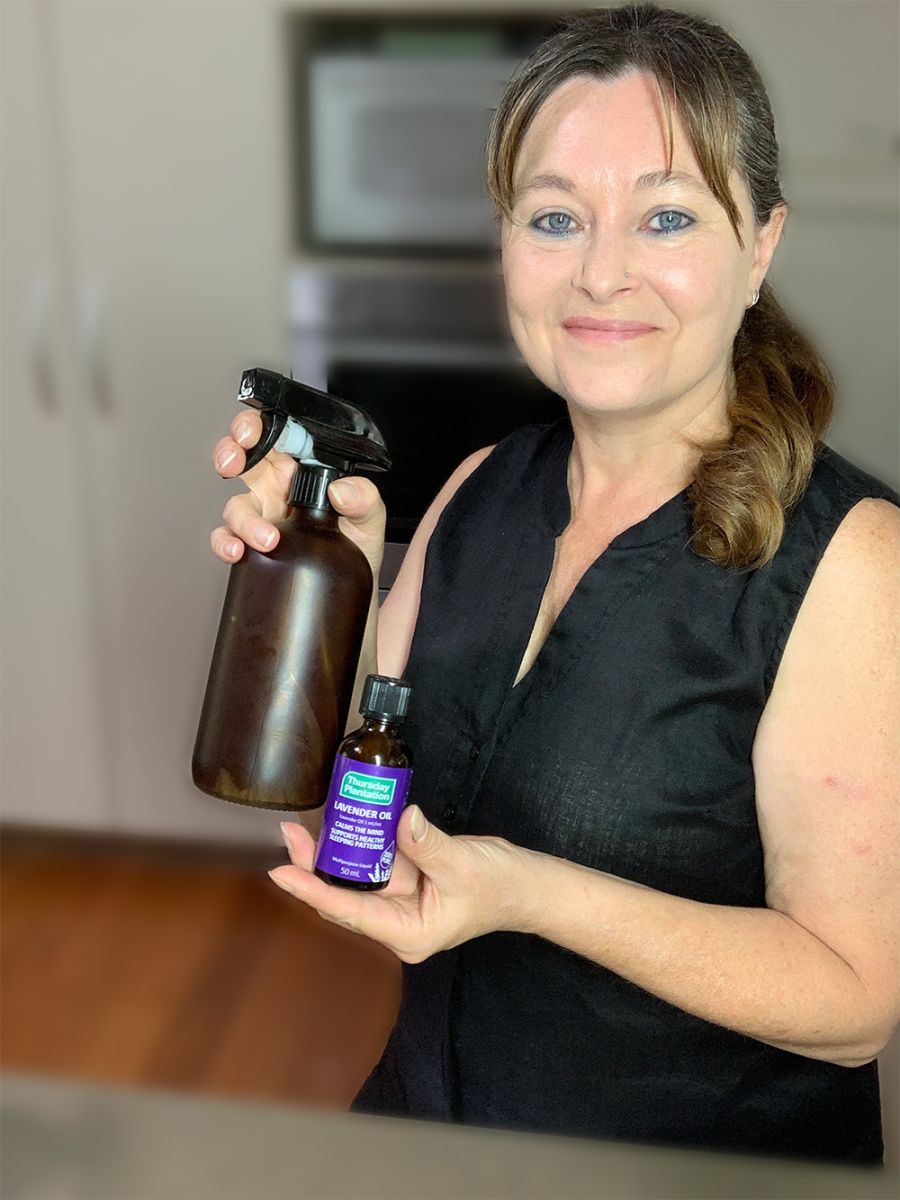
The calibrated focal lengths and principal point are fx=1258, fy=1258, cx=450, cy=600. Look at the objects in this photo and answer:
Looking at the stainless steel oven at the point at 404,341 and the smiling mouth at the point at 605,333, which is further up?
the smiling mouth at the point at 605,333

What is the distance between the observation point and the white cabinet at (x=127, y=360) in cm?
201

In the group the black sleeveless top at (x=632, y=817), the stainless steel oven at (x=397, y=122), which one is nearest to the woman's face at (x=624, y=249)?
the black sleeveless top at (x=632, y=817)

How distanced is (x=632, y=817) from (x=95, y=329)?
154 centimetres

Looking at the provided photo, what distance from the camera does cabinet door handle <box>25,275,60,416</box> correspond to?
2.11 m

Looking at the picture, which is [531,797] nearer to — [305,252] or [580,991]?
[580,991]

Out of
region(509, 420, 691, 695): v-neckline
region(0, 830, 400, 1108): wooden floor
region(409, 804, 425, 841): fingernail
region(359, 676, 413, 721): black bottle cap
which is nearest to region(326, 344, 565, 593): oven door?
region(509, 420, 691, 695): v-neckline

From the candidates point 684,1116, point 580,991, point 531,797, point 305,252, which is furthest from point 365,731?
point 305,252

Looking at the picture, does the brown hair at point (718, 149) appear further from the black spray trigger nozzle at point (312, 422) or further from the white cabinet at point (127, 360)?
the white cabinet at point (127, 360)

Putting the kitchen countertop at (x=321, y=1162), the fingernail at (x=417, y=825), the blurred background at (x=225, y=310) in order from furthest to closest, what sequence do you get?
the blurred background at (x=225, y=310)
the fingernail at (x=417, y=825)
the kitchen countertop at (x=321, y=1162)

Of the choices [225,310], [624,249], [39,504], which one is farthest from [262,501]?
[39,504]

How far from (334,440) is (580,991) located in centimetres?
44

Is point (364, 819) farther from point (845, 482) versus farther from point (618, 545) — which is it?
point (845, 482)

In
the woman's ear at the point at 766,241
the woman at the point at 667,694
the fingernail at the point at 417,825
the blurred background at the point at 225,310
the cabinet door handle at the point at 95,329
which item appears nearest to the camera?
the fingernail at the point at 417,825

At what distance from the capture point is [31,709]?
7.90 ft
